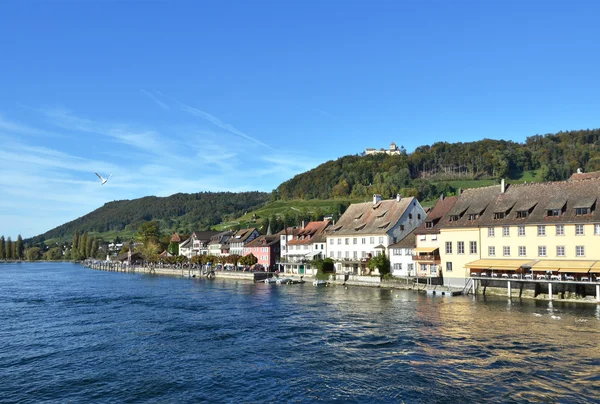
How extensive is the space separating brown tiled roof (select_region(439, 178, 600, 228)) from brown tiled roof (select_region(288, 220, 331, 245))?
37449 millimetres

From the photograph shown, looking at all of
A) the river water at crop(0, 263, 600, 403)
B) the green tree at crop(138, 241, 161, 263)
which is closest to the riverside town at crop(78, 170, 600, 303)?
the river water at crop(0, 263, 600, 403)

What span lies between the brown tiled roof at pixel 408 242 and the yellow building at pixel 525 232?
786 cm

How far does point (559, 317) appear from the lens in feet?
139

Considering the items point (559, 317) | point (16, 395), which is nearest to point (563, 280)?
point (559, 317)

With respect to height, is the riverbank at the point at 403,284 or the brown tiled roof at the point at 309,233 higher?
the brown tiled roof at the point at 309,233

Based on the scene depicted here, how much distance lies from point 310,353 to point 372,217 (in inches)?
2180

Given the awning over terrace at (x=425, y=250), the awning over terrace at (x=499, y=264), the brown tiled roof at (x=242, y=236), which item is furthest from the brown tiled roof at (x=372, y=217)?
the brown tiled roof at (x=242, y=236)

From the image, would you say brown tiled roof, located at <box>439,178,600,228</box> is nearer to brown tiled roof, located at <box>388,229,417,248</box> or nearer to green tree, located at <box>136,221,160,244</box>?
brown tiled roof, located at <box>388,229,417,248</box>

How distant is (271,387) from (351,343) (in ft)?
34.2

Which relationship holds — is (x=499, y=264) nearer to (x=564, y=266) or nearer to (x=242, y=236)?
(x=564, y=266)

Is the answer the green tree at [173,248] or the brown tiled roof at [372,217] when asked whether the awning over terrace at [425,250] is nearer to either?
the brown tiled roof at [372,217]

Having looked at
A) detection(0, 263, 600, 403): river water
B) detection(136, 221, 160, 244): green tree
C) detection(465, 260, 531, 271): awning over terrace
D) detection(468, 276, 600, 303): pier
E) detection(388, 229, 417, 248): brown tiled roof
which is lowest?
detection(0, 263, 600, 403): river water

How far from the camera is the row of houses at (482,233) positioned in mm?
52188

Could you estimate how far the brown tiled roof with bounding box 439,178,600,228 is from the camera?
53.2 m
